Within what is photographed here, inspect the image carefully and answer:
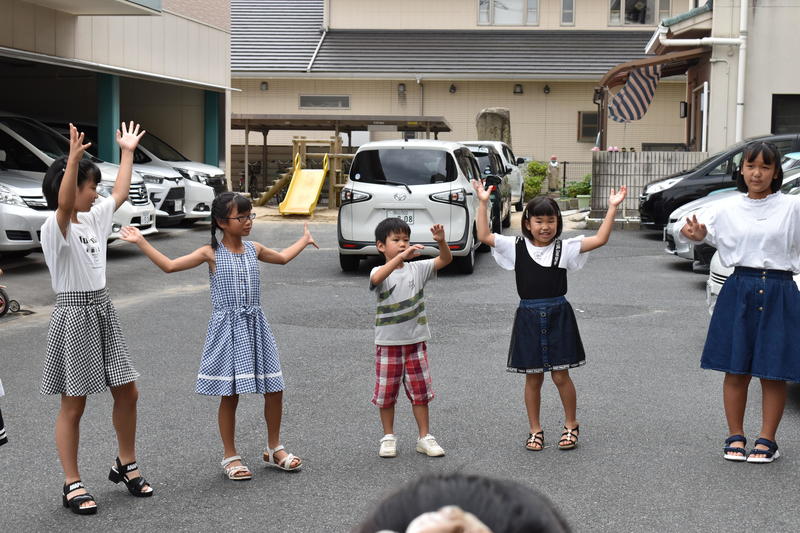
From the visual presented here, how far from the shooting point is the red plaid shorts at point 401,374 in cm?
594

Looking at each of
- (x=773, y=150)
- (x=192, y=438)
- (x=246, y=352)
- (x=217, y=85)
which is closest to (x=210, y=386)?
(x=246, y=352)

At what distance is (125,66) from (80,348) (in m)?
15.5

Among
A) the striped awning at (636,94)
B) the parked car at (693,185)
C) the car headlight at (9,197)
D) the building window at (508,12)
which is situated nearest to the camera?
the car headlight at (9,197)

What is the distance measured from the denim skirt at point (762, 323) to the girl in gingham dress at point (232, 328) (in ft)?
8.02

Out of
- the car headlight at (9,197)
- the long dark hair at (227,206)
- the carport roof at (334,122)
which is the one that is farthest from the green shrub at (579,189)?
the long dark hair at (227,206)

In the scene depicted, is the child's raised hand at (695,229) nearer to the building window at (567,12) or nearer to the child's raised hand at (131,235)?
the child's raised hand at (131,235)

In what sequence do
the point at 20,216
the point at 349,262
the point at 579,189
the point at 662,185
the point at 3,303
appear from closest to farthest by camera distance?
the point at 3,303
the point at 20,216
the point at 349,262
the point at 662,185
the point at 579,189

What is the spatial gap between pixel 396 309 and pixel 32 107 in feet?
61.9

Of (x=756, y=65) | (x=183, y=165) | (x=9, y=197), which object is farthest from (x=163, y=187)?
(x=756, y=65)

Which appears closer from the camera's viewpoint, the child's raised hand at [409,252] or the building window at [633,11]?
the child's raised hand at [409,252]

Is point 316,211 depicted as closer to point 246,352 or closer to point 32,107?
point 32,107

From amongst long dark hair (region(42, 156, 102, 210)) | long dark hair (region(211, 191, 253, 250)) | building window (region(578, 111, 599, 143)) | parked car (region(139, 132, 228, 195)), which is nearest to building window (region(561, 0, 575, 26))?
building window (region(578, 111, 599, 143))

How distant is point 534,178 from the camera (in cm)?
2817

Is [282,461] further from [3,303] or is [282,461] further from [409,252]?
[3,303]
